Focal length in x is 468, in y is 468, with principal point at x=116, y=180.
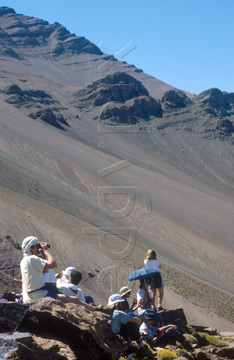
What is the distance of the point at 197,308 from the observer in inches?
1236

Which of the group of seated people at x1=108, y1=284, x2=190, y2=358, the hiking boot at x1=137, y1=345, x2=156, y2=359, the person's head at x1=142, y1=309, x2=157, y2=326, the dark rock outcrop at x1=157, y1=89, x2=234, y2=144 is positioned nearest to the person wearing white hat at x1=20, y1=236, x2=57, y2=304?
the group of seated people at x1=108, y1=284, x2=190, y2=358

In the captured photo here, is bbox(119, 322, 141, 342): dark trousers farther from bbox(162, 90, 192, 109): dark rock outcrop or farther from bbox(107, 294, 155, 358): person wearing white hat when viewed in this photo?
bbox(162, 90, 192, 109): dark rock outcrop

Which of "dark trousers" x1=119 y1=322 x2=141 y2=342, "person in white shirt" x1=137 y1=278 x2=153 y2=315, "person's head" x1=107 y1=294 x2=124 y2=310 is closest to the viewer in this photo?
"dark trousers" x1=119 y1=322 x2=141 y2=342

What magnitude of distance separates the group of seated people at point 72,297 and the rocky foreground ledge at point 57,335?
367mm

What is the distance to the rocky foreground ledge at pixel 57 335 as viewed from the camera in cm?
588

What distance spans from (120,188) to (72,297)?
219ft

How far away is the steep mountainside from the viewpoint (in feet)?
115

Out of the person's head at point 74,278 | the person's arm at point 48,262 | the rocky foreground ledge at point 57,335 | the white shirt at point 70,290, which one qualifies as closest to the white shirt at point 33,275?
the person's arm at point 48,262

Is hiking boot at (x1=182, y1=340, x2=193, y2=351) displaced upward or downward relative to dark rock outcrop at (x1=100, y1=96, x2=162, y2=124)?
downward

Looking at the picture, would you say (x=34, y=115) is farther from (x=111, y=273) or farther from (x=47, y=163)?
(x=111, y=273)

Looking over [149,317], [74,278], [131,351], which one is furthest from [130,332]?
[74,278]

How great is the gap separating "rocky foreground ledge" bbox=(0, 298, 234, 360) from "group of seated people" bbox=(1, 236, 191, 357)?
37 cm

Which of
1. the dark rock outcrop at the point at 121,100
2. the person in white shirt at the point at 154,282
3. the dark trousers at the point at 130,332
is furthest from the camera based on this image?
the dark rock outcrop at the point at 121,100

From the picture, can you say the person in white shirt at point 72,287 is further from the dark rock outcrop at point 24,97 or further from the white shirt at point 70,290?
the dark rock outcrop at point 24,97
